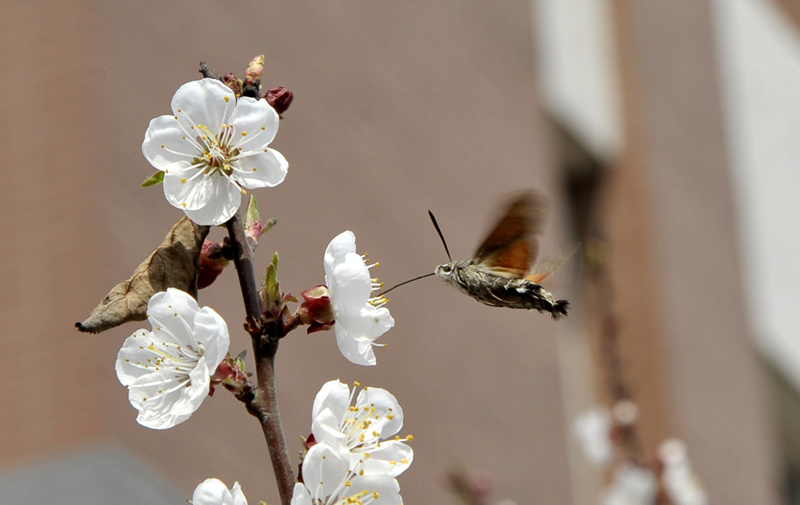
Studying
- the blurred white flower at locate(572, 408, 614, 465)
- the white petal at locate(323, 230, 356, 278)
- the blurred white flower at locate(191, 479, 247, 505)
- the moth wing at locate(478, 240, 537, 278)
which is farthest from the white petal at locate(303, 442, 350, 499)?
the blurred white flower at locate(572, 408, 614, 465)

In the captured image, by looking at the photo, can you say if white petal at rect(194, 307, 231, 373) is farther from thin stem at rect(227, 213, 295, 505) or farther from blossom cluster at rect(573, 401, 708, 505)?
blossom cluster at rect(573, 401, 708, 505)

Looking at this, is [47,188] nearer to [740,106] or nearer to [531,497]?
[531,497]

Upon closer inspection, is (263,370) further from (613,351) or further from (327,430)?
(613,351)

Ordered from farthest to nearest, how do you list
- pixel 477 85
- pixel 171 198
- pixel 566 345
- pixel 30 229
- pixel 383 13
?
pixel 566 345, pixel 477 85, pixel 383 13, pixel 30 229, pixel 171 198

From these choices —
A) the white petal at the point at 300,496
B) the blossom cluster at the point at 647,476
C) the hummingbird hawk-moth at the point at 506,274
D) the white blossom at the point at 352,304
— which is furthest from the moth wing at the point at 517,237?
the blossom cluster at the point at 647,476

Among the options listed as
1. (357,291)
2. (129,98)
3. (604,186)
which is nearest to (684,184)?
(604,186)

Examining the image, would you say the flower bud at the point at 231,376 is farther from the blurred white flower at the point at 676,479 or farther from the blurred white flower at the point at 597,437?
the blurred white flower at the point at 597,437

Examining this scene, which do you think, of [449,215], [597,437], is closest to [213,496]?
[597,437]
